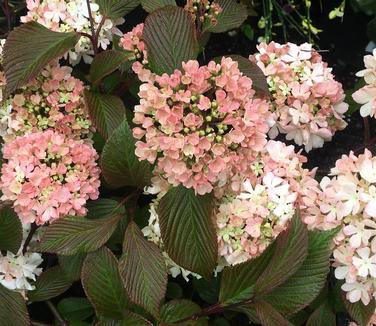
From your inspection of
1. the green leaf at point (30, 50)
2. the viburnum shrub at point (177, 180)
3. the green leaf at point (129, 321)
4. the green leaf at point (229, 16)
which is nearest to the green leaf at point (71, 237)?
the viburnum shrub at point (177, 180)

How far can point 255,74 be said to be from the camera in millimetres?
1094

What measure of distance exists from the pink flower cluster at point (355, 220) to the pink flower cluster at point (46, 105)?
0.43 metres

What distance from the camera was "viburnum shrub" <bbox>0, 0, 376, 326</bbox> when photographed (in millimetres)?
895

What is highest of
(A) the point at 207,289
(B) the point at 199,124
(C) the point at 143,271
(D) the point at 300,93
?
(B) the point at 199,124

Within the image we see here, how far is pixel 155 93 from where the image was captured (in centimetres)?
88

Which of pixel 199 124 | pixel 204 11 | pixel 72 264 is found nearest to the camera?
pixel 199 124

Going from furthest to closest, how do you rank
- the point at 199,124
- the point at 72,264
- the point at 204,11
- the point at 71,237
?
the point at 204,11 < the point at 72,264 < the point at 71,237 < the point at 199,124

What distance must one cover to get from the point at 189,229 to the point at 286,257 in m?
0.15

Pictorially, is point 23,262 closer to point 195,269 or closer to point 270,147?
point 195,269

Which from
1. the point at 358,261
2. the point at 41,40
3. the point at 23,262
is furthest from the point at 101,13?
the point at 358,261

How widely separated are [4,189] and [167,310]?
0.99 ft

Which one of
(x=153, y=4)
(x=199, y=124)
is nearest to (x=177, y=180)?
(x=199, y=124)

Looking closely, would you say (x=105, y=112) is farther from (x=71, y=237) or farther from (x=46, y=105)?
(x=71, y=237)

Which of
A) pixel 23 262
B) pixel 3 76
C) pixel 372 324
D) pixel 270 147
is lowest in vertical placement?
pixel 372 324
